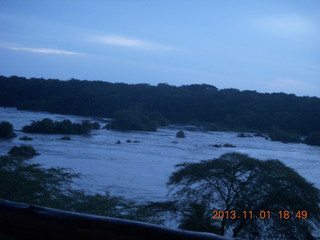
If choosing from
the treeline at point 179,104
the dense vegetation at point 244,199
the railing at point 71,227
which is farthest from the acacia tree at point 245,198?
the treeline at point 179,104

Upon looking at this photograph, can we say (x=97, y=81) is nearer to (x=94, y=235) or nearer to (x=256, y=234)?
(x=256, y=234)

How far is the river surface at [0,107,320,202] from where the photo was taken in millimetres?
14055

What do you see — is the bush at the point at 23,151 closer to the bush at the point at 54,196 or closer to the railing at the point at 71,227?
the bush at the point at 54,196

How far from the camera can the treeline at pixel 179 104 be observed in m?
33.1

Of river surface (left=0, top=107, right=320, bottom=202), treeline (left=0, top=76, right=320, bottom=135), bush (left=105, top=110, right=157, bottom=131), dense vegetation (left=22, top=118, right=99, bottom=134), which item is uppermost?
treeline (left=0, top=76, right=320, bottom=135)

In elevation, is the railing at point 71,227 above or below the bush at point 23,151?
above

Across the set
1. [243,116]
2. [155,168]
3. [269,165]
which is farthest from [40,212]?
[243,116]

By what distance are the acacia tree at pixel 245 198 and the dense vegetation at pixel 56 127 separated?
719 inches

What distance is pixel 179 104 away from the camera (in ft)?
136

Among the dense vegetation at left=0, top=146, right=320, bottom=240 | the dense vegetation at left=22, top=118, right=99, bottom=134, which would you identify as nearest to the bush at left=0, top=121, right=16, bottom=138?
the dense vegetation at left=22, top=118, right=99, bottom=134

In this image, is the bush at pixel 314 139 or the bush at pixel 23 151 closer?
the bush at pixel 23 151

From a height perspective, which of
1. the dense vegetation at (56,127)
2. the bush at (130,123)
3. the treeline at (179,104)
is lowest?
the dense vegetation at (56,127)

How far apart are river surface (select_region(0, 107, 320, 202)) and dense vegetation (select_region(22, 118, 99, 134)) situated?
66cm
